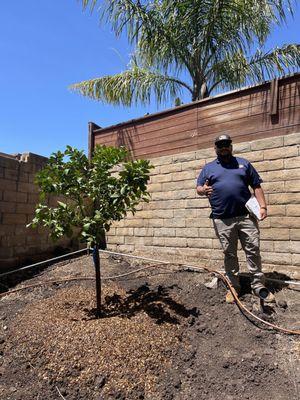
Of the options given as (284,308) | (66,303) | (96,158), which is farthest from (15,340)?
(284,308)

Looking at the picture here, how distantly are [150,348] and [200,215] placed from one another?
267 centimetres

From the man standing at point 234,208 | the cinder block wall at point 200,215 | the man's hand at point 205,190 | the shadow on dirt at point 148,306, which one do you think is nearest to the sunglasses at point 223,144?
the man standing at point 234,208

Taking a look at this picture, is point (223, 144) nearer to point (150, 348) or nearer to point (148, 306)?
point (148, 306)

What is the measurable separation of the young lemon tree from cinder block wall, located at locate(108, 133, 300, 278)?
1.94 meters

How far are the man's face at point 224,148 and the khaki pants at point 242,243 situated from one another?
2.58 feet

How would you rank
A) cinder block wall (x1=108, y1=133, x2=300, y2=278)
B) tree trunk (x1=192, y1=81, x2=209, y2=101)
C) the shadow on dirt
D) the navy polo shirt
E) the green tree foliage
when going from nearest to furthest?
the green tree foliage < the shadow on dirt < the navy polo shirt < cinder block wall (x1=108, y1=133, x2=300, y2=278) < tree trunk (x1=192, y1=81, x2=209, y2=101)

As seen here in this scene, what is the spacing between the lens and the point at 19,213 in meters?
6.69

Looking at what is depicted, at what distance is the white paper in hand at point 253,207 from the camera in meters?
4.13

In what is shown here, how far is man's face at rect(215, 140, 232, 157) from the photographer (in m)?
4.34

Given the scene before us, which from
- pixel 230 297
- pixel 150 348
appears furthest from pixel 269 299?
pixel 150 348

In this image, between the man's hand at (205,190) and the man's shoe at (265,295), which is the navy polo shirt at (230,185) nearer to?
the man's hand at (205,190)

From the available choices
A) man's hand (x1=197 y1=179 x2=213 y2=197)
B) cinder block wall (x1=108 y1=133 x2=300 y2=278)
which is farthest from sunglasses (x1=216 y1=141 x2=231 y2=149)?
cinder block wall (x1=108 y1=133 x2=300 y2=278)

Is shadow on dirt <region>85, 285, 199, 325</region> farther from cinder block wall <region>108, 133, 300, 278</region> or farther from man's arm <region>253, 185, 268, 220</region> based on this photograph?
man's arm <region>253, 185, 268, 220</region>

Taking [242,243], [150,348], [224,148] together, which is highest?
[224,148]
